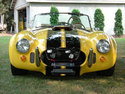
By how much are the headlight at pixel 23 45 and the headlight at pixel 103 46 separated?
1.16m

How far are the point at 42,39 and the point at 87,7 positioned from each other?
1508 cm

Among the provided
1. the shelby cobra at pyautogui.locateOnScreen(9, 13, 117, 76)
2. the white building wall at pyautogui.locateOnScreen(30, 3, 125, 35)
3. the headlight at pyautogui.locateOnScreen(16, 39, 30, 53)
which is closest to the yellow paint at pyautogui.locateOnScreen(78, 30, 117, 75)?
the shelby cobra at pyautogui.locateOnScreen(9, 13, 117, 76)

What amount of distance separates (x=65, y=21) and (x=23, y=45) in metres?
1.57

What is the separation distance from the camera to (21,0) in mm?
20562

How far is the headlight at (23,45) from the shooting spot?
3.22m

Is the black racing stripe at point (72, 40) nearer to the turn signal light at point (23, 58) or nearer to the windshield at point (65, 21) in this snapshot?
the turn signal light at point (23, 58)

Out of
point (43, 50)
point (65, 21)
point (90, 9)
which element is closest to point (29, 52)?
point (43, 50)

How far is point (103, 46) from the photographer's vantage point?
10.8ft

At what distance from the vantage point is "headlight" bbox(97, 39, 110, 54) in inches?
128

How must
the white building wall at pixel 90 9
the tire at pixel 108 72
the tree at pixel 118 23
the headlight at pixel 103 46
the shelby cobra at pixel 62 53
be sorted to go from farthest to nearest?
1. the white building wall at pixel 90 9
2. the tree at pixel 118 23
3. the tire at pixel 108 72
4. the headlight at pixel 103 46
5. the shelby cobra at pixel 62 53

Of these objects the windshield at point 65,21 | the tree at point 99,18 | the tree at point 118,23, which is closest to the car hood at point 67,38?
the windshield at point 65,21

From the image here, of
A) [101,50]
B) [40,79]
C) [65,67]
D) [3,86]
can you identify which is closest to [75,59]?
[65,67]

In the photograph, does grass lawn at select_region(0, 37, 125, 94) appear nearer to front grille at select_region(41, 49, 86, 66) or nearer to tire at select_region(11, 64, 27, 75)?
tire at select_region(11, 64, 27, 75)

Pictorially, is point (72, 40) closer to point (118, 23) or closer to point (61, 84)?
point (61, 84)
